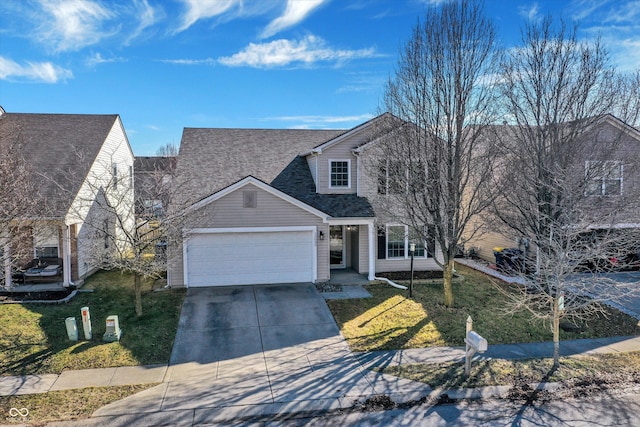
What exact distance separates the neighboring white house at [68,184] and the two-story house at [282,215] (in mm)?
2697

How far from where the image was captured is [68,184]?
49.7ft

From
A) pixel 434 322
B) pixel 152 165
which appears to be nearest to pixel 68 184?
pixel 434 322

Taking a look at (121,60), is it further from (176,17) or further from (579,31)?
(579,31)

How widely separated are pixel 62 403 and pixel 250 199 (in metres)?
9.10

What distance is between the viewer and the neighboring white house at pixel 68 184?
43.1ft

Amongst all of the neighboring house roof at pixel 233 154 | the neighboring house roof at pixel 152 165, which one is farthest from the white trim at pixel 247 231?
the neighboring house roof at pixel 152 165

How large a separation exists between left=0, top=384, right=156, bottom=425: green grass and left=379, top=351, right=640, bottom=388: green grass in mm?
5337

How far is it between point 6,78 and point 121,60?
420cm

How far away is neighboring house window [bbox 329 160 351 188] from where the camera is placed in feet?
57.1

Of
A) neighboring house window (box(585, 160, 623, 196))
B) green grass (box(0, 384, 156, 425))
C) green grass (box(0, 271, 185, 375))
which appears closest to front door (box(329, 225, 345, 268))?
green grass (box(0, 271, 185, 375))

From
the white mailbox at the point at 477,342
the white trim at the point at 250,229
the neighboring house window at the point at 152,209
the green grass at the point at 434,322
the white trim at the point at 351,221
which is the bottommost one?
the green grass at the point at 434,322

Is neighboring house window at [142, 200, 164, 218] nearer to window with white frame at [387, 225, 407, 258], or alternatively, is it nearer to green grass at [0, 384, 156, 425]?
green grass at [0, 384, 156, 425]

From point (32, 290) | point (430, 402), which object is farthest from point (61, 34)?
point (430, 402)

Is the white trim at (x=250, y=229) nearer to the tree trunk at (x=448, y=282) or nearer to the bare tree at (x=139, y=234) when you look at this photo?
the bare tree at (x=139, y=234)
